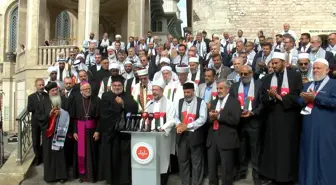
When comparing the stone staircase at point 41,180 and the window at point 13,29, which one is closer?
the stone staircase at point 41,180

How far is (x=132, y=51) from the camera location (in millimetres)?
10672

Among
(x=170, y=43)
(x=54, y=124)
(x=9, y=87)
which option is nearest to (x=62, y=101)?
(x=54, y=124)

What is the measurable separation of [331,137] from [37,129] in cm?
560

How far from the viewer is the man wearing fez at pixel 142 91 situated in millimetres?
7184

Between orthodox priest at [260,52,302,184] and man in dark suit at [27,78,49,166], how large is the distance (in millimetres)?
4414

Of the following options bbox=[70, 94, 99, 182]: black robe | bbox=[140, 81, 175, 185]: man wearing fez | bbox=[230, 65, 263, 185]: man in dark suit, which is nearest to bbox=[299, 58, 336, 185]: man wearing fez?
bbox=[230, 65, 263, 185]: man in dark suit

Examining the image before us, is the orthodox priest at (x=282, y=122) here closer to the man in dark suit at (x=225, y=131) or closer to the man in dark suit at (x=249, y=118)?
the man in dark suit at (x=249, y=118)

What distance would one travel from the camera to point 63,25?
2862 cm

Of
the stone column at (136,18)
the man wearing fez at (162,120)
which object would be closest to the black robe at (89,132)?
the man wearing fez at (162,120)

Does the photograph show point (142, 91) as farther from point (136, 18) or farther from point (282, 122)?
point (136, 18)

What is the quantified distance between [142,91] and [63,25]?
23.2 metres

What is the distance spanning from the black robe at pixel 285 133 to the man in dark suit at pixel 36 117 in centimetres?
444

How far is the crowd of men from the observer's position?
5672 millimetres

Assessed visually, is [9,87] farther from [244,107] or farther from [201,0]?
[244,107]
